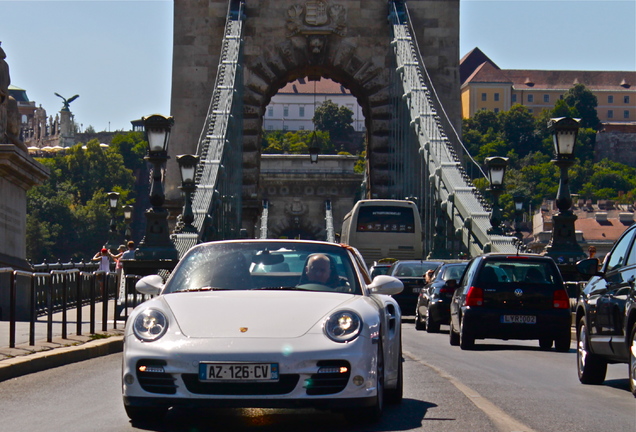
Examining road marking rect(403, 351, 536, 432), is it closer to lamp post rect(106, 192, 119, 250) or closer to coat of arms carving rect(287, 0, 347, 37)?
lamp post rect(106, 192, 119, 250)

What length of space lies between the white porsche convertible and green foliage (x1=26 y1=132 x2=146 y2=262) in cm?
12292

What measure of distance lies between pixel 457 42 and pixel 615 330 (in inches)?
1505

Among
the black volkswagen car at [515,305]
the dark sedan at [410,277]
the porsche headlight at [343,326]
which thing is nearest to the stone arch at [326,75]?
the dark sedan at [410,277]

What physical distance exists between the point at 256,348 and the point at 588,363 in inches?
197

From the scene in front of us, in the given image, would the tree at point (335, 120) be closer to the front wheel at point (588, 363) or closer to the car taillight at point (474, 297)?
the car taillight at point (474, 297)

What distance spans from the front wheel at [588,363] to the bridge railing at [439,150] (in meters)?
18.4

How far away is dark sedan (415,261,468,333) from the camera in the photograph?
2209 cm

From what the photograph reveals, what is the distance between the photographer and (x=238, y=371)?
306 inches

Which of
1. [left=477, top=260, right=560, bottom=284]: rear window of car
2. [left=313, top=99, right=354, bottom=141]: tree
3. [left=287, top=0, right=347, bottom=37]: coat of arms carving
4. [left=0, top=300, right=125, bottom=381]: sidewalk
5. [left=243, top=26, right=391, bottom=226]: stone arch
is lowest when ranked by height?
[left=0, top=300, right=125, bottom=381]: sidewalk

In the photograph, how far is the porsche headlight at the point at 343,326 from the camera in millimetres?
8031

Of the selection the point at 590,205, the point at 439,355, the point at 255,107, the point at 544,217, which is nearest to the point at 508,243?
the point at 439,355

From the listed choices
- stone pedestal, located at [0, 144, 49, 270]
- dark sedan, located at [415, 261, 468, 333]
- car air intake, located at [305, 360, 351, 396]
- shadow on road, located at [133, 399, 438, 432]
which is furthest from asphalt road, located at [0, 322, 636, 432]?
dark sedan, located at [415, 261, 468, 333]

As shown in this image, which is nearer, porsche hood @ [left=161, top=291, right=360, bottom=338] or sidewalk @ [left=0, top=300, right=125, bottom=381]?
porsche hood @ [left=161, top=291, right=360, bottom=338]

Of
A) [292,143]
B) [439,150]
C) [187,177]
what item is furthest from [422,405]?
[292,143]
